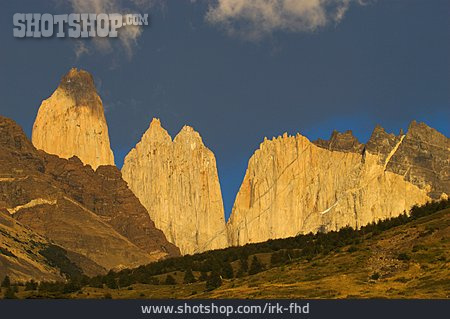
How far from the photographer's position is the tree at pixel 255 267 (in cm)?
13675

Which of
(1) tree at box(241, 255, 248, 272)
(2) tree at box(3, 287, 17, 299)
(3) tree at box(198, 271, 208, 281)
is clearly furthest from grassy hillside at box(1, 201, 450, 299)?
(2) tree at box(3, 287, 17, 299)

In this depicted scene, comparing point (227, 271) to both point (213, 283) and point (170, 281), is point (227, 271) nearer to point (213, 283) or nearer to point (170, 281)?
point (170, 281)

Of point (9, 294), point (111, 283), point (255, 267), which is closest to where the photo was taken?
point (9, 294)

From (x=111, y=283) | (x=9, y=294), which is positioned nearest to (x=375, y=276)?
(x=111, y=283)

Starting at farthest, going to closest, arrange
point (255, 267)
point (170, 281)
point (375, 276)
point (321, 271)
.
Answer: point (170, 281) < point (255, 267) < point (321, 271) < point (375, 276)

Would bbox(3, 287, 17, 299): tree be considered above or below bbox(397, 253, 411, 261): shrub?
above

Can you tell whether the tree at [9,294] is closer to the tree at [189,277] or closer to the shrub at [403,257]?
the tree at [189,277]

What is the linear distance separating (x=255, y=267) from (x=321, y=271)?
24414 mm

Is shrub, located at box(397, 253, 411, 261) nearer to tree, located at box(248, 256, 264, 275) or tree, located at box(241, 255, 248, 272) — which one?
tree, located at box(248, 256, 264, 275)

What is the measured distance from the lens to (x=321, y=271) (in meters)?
117

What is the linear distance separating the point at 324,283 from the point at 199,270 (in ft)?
153

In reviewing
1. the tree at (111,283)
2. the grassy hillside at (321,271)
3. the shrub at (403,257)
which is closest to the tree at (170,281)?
the grassy hillside at (321,271)

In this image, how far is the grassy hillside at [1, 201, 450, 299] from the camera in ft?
334

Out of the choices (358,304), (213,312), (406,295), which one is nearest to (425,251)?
(406,295)
